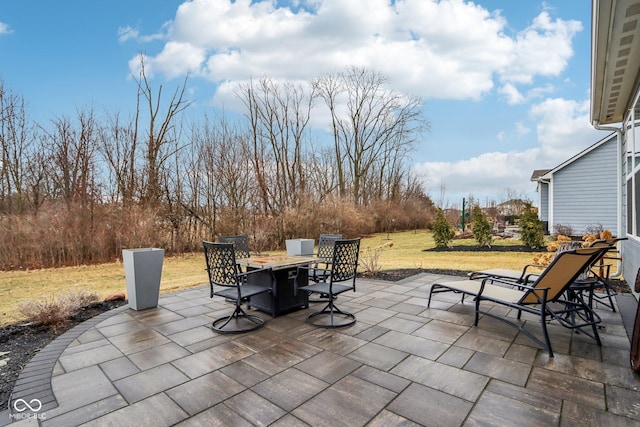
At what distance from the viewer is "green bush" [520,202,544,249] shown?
32.7 feet

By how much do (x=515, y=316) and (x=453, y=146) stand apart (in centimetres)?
1545

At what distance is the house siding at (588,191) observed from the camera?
12.8 metres

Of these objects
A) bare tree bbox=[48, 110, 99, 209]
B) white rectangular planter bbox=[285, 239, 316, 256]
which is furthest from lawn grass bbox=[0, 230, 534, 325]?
bare tree bbox=[48, 110, 99, 209]

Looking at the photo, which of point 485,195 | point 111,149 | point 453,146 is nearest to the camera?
point 111,149

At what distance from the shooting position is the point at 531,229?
9.99 m

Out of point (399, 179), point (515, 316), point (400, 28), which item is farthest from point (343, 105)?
point (515, 316)

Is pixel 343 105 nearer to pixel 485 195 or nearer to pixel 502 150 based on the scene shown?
pixel 502 150

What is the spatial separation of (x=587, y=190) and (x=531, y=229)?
6.03m

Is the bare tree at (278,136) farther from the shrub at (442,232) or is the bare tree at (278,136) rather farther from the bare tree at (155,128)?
the shrub at (442,232)

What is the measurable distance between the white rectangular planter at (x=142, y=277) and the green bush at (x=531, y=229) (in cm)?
1047

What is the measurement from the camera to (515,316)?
3.78 meters

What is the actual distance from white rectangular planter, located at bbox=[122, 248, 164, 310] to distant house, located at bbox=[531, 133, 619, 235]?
49.2ft

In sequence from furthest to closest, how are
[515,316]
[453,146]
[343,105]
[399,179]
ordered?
[399,179], [343,105], [453,146], [515,316]

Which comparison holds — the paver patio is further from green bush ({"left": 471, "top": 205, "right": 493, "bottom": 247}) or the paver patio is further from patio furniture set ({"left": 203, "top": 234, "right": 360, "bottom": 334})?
green bush ({"left": 471, "top": 205, "right": 493, "bottom": 247})
